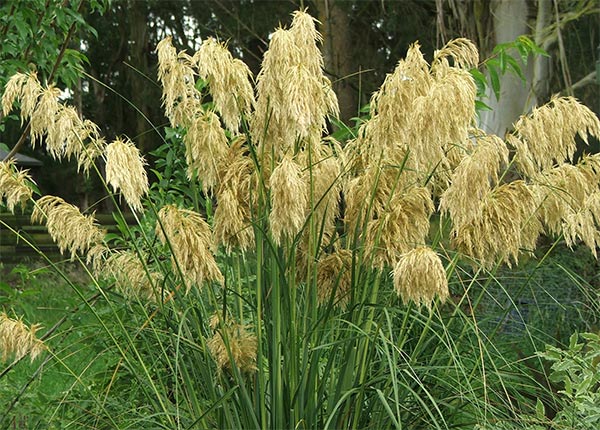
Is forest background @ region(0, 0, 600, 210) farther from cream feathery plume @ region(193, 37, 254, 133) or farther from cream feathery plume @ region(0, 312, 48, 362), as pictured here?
cream feathery plume @ region(0, 312, 48, 362)

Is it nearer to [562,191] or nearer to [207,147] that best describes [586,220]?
[562,191]

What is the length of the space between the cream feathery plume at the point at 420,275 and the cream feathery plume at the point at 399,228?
281mm

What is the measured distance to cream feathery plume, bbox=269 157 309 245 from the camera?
2564 millimetres

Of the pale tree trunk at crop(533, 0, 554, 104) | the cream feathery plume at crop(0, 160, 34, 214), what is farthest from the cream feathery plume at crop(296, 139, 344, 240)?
the pale tree trunk at crop(533, 0, 554, 104)

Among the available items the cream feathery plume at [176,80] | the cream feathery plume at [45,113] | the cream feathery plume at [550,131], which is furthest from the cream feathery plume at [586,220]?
the cream feathery plume at [45,113]

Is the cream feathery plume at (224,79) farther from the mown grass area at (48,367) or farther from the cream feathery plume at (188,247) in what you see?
the mown grass area at (48,367)

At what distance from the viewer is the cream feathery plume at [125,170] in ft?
8.97

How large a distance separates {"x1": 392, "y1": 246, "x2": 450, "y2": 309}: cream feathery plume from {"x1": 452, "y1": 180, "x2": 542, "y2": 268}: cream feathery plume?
0.38 meters

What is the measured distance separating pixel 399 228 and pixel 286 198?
0.40 meters

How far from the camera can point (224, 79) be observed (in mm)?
2926

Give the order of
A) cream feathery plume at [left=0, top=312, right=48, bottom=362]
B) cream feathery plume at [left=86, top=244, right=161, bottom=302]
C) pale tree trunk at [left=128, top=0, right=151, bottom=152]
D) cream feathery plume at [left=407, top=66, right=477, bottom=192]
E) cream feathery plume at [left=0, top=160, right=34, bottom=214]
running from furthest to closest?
1. pale tree trunk at [left=128, top=0, right=151, bottom=152]
2. cream feathery plume at [left=86, top=244, right=161, bottom=302]
3. cream feathery plume at [left=0, top=160, right=34, bottom=214]
4. cream feathery plume at [left=0, top=312, right=48, bottom=362]
5. cream feathery plume at [left=407, top=66, right=477, bottom=192]

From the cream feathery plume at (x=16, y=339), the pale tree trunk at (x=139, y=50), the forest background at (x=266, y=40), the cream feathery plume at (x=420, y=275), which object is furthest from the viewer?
the pale tree trunk at (x=139, y=50)

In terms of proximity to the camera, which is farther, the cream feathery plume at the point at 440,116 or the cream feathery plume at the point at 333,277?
the cream feathery plume at the point at 333,277

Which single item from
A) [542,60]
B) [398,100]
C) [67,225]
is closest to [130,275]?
[67,225]
